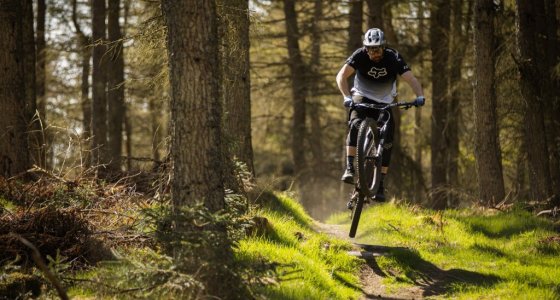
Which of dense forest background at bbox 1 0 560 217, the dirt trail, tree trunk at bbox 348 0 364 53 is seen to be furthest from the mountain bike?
tree trunk at bbox 348 0 364 53

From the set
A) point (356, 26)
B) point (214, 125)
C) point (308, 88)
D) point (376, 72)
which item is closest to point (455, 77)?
point (356, 26)

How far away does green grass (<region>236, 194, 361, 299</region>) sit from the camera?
628cm

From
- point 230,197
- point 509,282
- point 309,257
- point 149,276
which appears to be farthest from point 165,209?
point 509,282

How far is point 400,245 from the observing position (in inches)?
376

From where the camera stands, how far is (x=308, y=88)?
21.8 m

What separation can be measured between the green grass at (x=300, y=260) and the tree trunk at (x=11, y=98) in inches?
149

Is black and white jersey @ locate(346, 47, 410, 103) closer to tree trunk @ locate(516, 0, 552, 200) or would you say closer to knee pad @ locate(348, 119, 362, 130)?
knee pad @ locate(348, 119, 362, 130)

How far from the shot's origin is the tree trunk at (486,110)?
11656 millimetres

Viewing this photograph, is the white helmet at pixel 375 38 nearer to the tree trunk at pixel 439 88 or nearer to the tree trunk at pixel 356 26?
the tree trunk at pixel 356 26

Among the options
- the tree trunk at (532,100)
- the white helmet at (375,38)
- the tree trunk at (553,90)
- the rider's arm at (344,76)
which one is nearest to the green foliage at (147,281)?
the rider's arm at (344,76)

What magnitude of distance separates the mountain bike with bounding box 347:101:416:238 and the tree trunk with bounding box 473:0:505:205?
3.61 m

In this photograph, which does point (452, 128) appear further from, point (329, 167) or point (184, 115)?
point (184, 115)

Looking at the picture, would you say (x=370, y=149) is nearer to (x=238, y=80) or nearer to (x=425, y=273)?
(x=425, y=273)

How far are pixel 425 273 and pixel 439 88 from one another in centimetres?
1140
